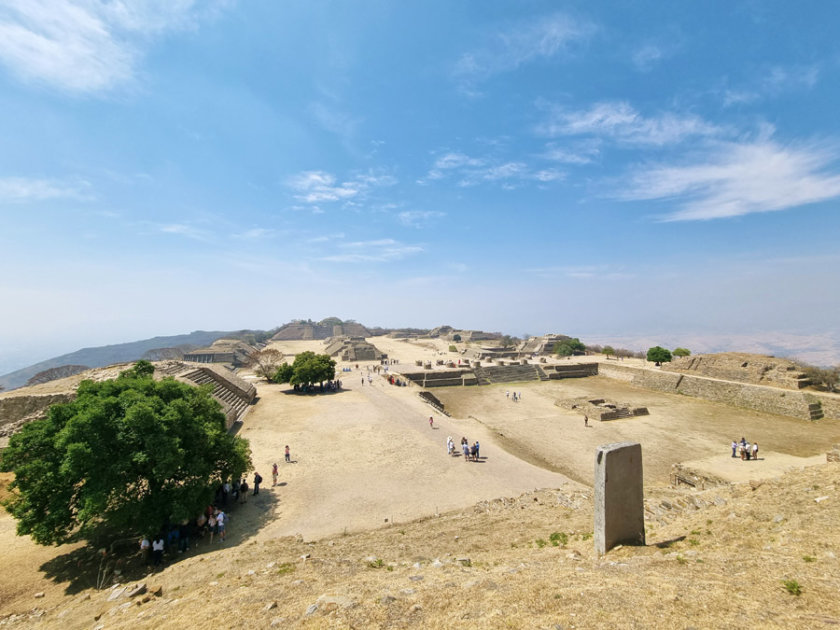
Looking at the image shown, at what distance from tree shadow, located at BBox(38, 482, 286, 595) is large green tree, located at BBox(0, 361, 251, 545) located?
607mm

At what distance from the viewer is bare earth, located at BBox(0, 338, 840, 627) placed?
9.93m

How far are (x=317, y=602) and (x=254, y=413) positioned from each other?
2043cm

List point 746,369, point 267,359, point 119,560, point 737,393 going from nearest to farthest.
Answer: point 119,560
point 737,393
point 746,369
point 267,359

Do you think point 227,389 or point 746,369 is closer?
point 227,389

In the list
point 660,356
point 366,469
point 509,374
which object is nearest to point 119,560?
point 366,469

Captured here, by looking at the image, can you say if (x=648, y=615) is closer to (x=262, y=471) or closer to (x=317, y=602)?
(x=317, y=602)

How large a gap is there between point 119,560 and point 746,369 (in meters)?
40.8

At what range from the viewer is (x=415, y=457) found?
53.1 ft

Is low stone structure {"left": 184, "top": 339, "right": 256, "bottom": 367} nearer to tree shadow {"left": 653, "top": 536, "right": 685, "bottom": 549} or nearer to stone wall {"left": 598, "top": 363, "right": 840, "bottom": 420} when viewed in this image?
stone wall {"left": 598, "top": 363, "right": 840, "bottom": 420}

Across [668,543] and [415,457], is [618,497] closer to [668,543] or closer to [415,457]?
[668,543]

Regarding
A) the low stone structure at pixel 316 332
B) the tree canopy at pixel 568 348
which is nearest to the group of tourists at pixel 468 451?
the tree canopy at pixel 568 348

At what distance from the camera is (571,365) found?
4100 cm

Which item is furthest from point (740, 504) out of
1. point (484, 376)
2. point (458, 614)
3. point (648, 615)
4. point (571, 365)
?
point (571, 365)

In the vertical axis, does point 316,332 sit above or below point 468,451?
above
